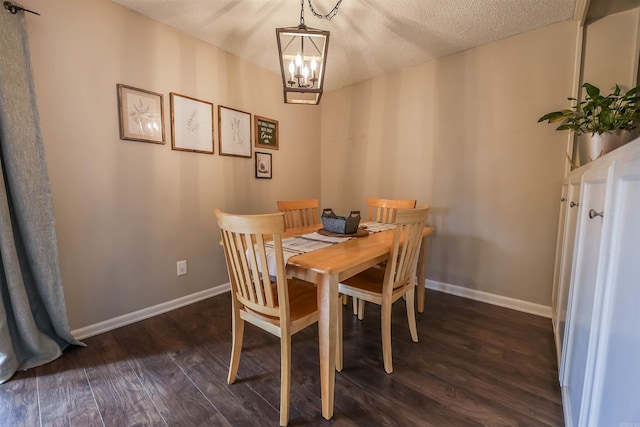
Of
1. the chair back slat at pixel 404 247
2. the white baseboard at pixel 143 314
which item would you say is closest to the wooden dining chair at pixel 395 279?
the chair back slat at pixel 404 247

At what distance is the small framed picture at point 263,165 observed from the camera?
2715 mm

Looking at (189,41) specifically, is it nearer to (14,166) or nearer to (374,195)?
(14,166)

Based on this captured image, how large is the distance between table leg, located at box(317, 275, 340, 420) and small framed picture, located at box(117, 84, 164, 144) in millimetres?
1753

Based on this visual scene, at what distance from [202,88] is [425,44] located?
1935 millimetres

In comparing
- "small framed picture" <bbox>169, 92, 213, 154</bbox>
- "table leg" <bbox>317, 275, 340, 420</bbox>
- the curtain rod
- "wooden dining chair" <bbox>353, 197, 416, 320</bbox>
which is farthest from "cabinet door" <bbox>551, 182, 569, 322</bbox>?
the curtain rod

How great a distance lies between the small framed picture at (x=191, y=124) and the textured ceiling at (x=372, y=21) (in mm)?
548

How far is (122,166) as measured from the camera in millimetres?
1850

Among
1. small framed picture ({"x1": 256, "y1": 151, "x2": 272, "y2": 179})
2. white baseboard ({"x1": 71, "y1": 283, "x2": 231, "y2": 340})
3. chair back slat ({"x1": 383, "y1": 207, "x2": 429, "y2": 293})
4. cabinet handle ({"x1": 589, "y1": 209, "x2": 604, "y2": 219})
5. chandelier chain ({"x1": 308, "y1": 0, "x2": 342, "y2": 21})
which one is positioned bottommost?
white baseboard ({"x1": 71, "y1": 283, "x2": 231, "y2": 340})

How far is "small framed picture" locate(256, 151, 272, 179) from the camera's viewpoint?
271 cm

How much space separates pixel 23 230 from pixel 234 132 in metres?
1.57

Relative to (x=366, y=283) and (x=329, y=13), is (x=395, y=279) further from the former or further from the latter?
(x=329, y=13)

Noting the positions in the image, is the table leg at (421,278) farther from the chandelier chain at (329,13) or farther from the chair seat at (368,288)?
the chandelier chain at (329,13)

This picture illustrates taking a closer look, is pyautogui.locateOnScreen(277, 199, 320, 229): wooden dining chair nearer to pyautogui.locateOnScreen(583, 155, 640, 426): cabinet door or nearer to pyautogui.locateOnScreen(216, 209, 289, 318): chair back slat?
pyautogui.locateOnScreen(216, 209, 289, 318): chair back slat

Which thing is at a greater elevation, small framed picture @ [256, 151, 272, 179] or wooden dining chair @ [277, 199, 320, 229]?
small framed picture @ [256, 151, 272, 179]
